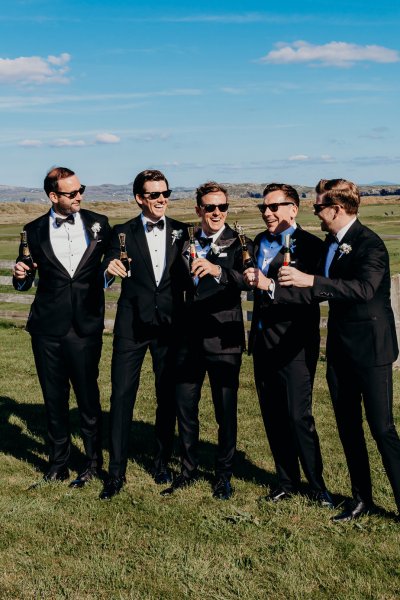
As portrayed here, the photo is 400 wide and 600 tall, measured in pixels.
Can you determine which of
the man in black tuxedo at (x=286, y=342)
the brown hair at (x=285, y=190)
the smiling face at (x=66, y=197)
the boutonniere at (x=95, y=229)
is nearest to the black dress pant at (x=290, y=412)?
the man in black tuxedo at (x=286, y=342)

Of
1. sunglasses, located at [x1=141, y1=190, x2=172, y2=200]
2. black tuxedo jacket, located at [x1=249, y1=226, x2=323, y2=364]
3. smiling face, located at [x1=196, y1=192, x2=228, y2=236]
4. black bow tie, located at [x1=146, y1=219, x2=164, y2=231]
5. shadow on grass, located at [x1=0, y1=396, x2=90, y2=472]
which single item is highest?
sunglasses, located at [x1=141, y1=190, x2=172, y2=200]

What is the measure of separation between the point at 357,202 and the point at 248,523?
274 centimetres

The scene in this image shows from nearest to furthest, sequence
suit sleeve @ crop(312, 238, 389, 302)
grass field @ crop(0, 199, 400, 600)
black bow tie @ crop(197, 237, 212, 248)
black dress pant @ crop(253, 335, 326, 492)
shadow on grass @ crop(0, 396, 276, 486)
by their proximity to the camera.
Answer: grass field @ crop(0, 199, 400, 600) < suit sleeve @ crop(312, 238, 389, 302) < black dress pant @ crop(253, 335, 326, 492) < black bow tie @ crop(197, 237, 212, 248) < shadow on grass @ crop(0, 396, 276, 486)

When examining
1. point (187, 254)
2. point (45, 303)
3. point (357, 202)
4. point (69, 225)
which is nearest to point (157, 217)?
point (187, 254)

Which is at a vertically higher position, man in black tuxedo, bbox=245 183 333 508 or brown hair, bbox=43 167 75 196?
brown hair, bbox=43 167 75 196

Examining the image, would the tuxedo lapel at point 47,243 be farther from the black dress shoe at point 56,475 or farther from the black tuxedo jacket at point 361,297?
the black tuxedo jacket at point 361,297

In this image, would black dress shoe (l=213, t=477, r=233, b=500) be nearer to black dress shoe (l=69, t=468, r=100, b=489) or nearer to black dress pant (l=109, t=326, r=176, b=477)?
black dress pant (l=109, t=326, r=176, b=477)

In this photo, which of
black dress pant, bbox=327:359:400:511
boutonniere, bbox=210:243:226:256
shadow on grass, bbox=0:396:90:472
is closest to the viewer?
black dress pant, bbox=327:359:400:511

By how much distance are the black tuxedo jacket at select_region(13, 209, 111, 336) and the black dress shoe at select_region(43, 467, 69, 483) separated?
1410 millimetres

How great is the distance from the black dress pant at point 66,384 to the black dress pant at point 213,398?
0.90 meters

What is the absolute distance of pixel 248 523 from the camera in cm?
557

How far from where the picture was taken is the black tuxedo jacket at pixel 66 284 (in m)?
6.36

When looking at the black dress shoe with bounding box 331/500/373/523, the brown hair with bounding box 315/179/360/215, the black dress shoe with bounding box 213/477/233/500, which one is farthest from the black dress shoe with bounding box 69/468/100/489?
the brown hair with bounding box 315/179/360/215

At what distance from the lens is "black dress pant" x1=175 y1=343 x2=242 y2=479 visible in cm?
611
